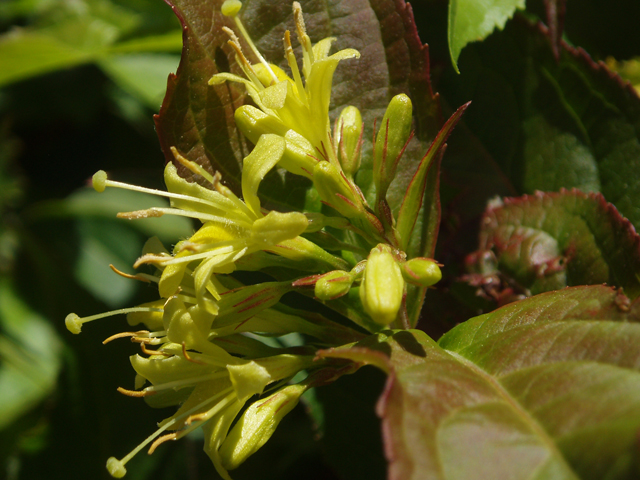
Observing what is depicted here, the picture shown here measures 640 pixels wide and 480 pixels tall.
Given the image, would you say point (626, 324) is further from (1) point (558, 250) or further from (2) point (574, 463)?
(1) point (558, 250)

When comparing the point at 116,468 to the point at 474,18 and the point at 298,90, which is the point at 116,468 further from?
the point at 474,18

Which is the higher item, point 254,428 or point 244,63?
point 244,63

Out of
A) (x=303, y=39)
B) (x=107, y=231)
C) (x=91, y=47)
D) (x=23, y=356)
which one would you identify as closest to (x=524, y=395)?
(x=303, y=39)

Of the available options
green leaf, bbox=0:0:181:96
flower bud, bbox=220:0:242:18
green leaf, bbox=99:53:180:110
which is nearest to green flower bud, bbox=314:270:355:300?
flower bud, bbox=220:0:242:18

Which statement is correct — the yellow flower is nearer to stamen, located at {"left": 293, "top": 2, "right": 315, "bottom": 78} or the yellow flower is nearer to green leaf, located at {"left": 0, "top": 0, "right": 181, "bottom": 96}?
stamen, located at {"left": 293, "top": 2, "right": 315, "bottom": 78}

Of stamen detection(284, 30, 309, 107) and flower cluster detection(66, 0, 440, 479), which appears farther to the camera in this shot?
stamen detection(284, 30, 309, 107)

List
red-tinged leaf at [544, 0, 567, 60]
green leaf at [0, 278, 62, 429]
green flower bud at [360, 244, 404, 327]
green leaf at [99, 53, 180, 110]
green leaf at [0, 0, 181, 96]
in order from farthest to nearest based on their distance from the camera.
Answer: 1. green leaf at [0, 278, 62, 429]
2. green leaf at [99, 53, 180, 110]
3. green leaf at [0, 0, 181, 96]
4. red-tinged leaf at [544, 0, 567, 60]
5. green flower bud at [360, 244, 404, 327]
